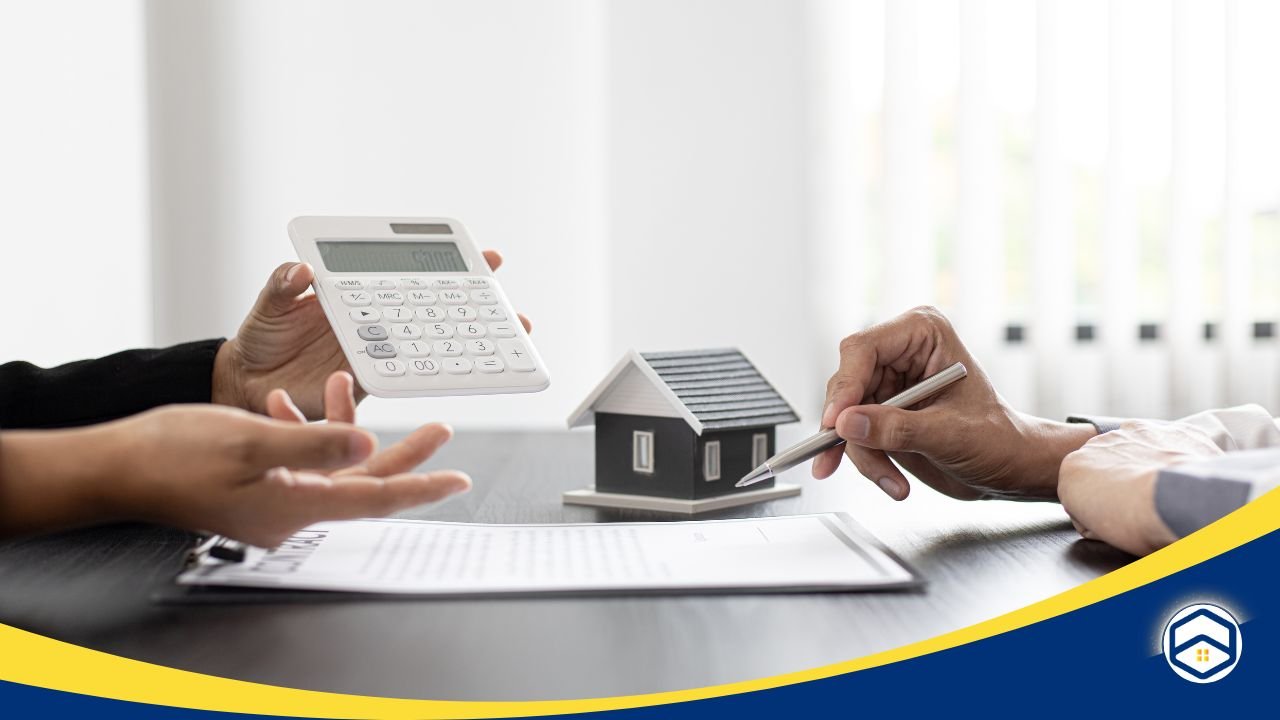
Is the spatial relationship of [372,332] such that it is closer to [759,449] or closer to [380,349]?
[380,349]

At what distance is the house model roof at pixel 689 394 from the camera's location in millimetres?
910

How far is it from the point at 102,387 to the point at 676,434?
0.51 meters

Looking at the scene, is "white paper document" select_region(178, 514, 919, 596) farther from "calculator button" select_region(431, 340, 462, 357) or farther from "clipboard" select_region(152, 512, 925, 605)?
"calculator button" select_region(431, 340, 462, 357)

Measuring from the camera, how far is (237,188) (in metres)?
2.99

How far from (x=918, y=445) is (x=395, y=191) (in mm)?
2350

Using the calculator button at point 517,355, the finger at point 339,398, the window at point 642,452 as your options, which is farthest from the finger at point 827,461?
the finger at point 339,398

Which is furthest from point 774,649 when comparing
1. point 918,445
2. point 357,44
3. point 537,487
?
point 357,44

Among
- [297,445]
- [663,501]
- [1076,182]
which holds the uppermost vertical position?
[1076,182]

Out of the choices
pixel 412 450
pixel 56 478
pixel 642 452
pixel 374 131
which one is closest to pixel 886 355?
pixel 642 452

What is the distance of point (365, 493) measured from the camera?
57 centimetres

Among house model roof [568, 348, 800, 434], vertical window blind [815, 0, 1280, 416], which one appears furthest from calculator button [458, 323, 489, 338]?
vertical window blind [815, 0, 1280, 416]

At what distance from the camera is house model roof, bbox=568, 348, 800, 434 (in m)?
0.91

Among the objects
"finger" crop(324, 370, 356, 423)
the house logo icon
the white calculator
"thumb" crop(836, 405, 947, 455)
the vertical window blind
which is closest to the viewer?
the house logo icon

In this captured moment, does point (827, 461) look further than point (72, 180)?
No
